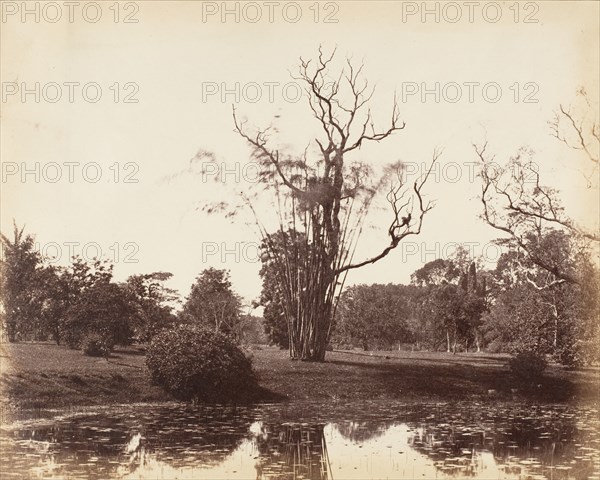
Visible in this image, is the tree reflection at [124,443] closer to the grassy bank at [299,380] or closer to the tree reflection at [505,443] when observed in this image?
the grassy bank at [299,380]

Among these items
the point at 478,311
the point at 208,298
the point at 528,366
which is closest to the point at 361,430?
the point at 528,366

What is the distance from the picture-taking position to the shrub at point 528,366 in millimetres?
24688

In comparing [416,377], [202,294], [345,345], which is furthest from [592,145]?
[345,345]

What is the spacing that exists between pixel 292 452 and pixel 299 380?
962 centimetres

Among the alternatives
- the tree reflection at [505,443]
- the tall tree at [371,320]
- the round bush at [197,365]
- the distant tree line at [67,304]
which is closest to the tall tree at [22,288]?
the distant tree line at [67,304]

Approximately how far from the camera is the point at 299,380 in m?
22.1

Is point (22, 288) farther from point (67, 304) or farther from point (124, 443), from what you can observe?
point (124, 443)

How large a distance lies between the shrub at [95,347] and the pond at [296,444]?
5901 millimetres

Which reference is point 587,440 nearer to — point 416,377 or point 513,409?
point 513,409

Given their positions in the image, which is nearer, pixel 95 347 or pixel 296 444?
pixel 296 444

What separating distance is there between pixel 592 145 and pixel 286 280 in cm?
1075

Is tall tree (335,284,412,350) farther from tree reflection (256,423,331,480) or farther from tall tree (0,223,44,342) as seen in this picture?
tree reflection (256,423,331,480)

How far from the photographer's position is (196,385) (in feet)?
64.3

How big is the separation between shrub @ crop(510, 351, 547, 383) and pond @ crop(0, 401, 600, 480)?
581 centimetres
